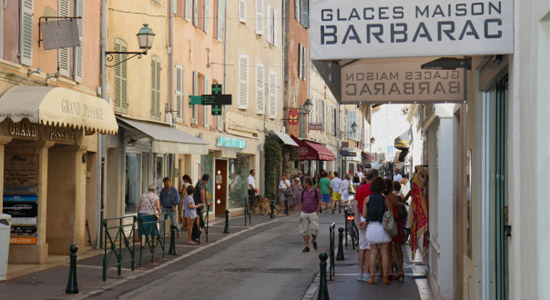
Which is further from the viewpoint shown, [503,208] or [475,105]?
[475,105]

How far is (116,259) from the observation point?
1550 cm

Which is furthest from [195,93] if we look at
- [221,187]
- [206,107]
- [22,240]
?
[22,240]

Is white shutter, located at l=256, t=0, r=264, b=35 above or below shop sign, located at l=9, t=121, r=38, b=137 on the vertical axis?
above

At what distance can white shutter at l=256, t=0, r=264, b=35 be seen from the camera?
35375 millimetres

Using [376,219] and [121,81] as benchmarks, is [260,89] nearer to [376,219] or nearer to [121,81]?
[121,81]

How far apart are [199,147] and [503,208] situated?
55.6 feet

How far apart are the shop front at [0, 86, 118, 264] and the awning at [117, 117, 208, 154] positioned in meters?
1.43

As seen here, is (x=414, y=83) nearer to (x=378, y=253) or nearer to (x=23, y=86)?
(x=378, y=253)

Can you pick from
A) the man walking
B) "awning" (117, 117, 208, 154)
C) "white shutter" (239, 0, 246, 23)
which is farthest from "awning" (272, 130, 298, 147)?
the man walking

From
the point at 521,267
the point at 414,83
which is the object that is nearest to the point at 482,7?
the point at 521,267

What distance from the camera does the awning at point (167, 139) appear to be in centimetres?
2014

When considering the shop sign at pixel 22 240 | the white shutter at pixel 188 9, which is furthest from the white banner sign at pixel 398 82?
the white shutter at pixel 188 9

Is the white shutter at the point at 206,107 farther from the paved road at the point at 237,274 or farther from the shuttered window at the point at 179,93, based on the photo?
the paved road at the point at 237,274

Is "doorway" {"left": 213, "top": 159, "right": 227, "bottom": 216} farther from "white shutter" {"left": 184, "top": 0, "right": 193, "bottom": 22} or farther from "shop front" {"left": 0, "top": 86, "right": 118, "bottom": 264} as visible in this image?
"shop front" {"left": 0, "top": 86, "right": 118, "bottom": 264}
